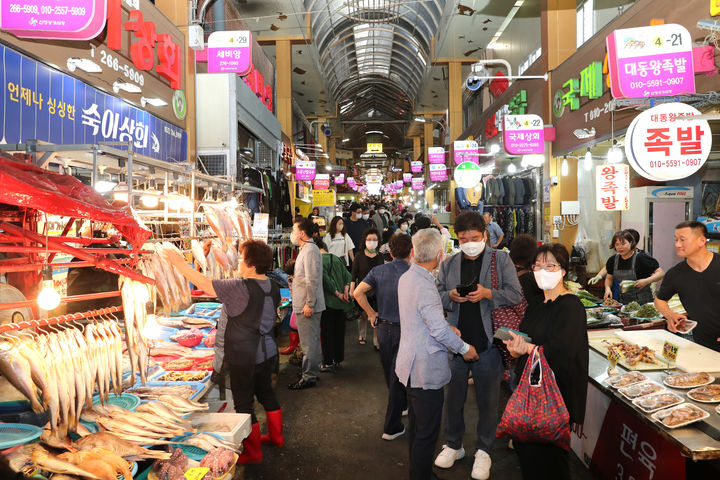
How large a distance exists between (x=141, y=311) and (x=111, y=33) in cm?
411

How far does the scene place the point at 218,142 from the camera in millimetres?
8023

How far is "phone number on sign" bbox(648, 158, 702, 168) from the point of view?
4672mm

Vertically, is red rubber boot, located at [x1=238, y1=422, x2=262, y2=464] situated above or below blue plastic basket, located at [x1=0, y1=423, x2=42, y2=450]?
below

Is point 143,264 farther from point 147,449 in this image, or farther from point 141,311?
point 147,449

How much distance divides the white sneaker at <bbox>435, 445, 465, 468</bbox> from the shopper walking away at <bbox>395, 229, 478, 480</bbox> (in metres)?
0.65

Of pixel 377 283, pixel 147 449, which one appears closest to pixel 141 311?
pixel 147 449

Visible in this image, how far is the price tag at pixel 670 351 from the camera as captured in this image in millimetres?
3263

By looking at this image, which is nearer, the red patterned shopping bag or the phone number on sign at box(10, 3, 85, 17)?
the red patterned shopping bag

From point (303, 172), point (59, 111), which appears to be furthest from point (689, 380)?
point (303, 172)

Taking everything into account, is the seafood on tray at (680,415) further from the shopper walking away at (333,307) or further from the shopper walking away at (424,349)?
the shopper walking away at (333,307)

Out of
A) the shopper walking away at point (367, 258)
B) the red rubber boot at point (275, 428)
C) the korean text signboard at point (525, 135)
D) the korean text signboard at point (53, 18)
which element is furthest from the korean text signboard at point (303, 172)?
the red rubber boot at point (275, 428)

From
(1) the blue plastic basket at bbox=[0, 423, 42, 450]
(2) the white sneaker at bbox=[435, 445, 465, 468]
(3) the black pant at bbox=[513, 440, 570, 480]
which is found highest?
(1) the blue plastic basket at bbox=[0, 423, 42, 450]

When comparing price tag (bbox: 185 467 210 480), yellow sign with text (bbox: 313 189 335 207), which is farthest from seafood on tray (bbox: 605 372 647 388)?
yellow sign with text (bbox: 313 189 335 207)

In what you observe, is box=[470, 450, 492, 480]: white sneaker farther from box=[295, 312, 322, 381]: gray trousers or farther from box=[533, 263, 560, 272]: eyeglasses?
box=[295, 312, 322, 381]: gray trousers
